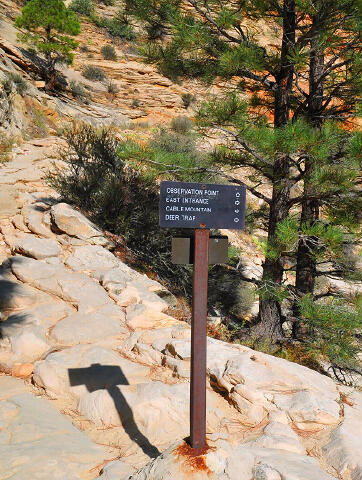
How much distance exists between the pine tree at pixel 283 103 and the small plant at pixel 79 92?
1563cm

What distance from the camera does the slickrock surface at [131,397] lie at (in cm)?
234

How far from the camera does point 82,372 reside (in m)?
3.56

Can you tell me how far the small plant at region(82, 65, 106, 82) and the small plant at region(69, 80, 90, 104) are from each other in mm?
1990

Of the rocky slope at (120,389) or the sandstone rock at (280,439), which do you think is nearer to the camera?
the rocky slope at (120,389)

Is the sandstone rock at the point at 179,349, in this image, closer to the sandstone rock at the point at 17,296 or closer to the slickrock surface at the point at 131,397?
the slickrock surface at the point at 131,397

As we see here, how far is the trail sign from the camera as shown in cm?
229

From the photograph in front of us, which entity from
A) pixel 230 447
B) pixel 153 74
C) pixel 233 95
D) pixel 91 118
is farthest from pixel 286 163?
pixel 153 74

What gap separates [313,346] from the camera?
4719 millimetres

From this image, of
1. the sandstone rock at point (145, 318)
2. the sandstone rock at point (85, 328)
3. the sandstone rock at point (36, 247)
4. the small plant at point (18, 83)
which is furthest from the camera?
the small plant at point (18, 83)

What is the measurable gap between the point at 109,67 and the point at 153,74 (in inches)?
114

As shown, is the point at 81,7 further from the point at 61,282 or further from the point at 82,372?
the point at 82,372

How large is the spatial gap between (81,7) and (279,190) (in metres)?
28.0

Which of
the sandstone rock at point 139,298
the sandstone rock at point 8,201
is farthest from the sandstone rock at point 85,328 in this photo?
the sandstone rock at point 8,201

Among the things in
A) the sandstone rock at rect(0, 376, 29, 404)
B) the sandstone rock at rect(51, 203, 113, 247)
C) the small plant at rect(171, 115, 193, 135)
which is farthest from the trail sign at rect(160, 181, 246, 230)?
the small plant at rect(171, 115, 193, 135)
